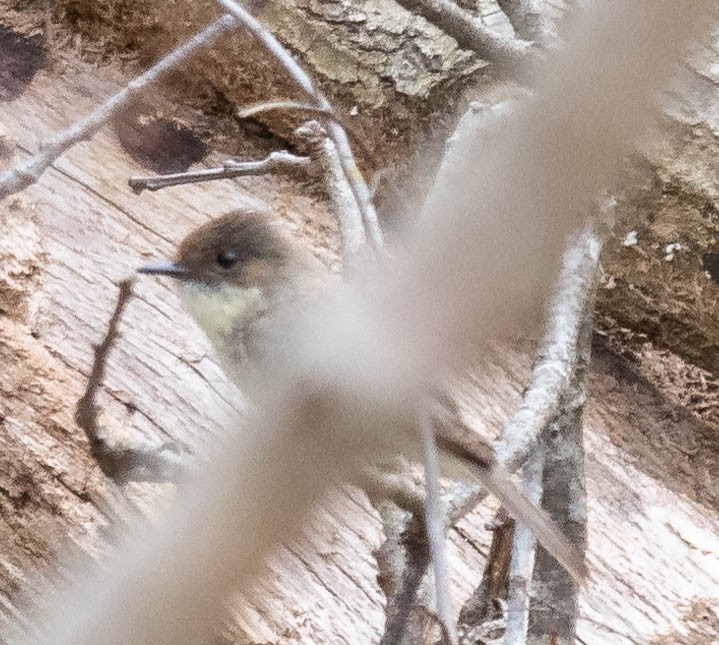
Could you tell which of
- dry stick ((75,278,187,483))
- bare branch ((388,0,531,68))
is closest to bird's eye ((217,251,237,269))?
dry stick ((75,278,187,483))

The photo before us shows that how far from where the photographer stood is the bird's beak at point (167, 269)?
1.50 meters

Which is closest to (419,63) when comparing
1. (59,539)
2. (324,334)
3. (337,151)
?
(337,151)

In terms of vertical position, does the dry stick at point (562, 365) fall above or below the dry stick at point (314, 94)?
below

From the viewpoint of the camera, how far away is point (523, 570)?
109cm

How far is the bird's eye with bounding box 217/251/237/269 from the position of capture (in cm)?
152

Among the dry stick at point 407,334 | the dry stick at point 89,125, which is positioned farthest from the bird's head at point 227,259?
the dry stick at point 407,334

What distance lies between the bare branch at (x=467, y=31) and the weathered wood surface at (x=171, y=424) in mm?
413

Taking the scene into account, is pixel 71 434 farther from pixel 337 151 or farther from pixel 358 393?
pixel 358 393

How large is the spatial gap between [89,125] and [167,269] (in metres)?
0.25

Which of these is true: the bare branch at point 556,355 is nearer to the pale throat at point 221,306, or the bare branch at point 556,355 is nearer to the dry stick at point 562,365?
the dry stick at point 562,365

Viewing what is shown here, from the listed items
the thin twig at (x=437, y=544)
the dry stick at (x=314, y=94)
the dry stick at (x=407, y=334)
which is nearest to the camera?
the dry stick at (x=407, y=334)

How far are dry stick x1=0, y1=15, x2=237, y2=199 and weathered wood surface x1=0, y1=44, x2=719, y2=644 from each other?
14cm

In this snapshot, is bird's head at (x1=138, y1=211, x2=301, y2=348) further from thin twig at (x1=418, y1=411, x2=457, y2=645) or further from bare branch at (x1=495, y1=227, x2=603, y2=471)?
thin twig at (x1=418, y1=411, x2=457, y2=645)

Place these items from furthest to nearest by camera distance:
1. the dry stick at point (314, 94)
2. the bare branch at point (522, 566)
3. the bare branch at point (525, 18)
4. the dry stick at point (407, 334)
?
the bare branch at point (525, 18) → the dry stick at point (314, 94) → the bare branch at point (522, 566) → the dry stick at point (407, 334)
